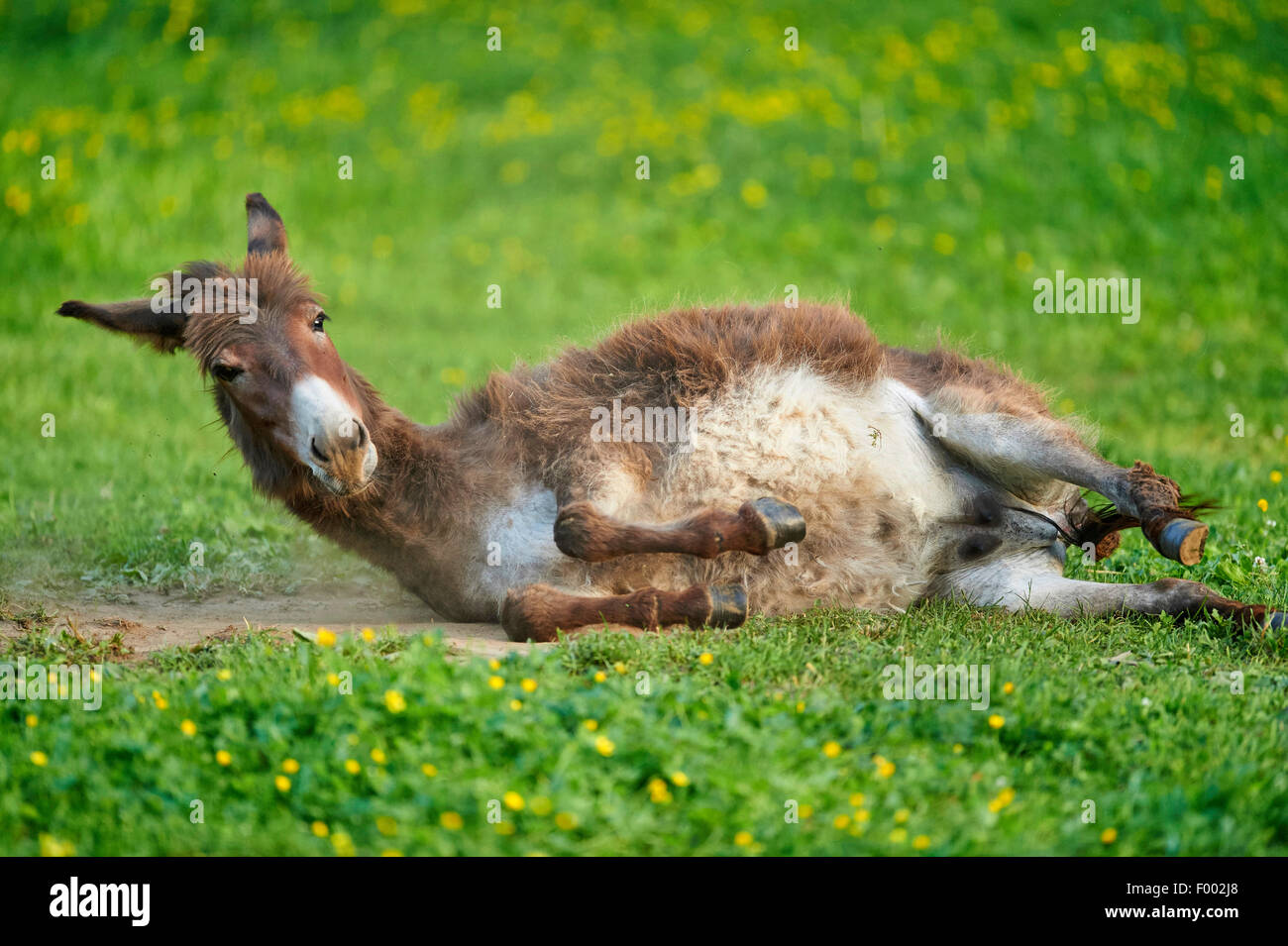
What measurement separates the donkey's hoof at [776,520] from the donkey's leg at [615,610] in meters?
0.27

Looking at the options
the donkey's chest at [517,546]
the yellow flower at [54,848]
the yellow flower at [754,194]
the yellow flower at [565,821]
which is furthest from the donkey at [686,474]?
the yellow flower at [754,194]

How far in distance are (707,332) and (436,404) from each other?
14.8ft

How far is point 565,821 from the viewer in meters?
3.46

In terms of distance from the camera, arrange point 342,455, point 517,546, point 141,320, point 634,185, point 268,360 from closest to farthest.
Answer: point 342,455 < point 268,360 < point 141,320 < point 517,546 < point 634,185

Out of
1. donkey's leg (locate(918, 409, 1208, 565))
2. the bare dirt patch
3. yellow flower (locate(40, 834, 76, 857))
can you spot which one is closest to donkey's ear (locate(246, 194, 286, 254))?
the bare dirt patch

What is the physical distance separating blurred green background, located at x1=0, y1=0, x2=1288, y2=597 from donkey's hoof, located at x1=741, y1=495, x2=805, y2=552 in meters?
4.05

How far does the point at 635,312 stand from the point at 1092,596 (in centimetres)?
254

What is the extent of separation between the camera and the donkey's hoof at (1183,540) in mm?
4973

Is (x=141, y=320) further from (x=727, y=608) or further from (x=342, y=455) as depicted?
(x=727, y=608)

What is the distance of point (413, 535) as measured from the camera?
5.49 meters

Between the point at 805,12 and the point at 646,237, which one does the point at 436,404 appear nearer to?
the point at 646,237

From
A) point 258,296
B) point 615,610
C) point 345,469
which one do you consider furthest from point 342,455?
point 615,610
